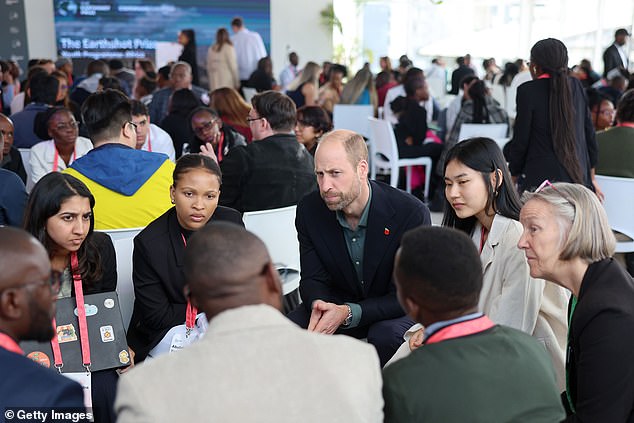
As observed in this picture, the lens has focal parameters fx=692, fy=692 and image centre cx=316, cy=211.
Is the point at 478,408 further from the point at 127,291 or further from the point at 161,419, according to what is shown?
the point at 127,291

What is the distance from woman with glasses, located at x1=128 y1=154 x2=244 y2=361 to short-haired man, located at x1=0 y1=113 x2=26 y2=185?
1.97 meters

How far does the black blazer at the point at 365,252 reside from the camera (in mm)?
2688

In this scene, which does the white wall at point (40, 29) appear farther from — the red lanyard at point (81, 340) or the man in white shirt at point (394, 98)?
the red lanyard at point (81, 340)

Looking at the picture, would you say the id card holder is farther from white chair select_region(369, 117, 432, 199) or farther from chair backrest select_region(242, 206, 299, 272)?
white chair select_region(369, 117, 432, 199)

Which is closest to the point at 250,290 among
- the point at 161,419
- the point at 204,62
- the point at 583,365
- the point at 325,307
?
the point at 161,419

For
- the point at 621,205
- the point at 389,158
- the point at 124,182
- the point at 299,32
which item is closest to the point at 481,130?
the point at 389,158

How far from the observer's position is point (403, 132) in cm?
702

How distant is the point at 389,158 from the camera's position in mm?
6910

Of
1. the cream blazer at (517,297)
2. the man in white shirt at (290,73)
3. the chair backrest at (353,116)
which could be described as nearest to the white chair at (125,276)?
the cream blazer at (517,297)

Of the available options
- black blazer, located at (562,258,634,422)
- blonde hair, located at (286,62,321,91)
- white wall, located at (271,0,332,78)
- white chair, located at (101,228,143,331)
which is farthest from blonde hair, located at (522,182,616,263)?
white wall, located at (271,0,332,78)

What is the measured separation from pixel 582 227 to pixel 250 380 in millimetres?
1186

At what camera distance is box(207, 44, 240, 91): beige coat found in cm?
1134

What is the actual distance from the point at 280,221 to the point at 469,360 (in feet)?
6.14

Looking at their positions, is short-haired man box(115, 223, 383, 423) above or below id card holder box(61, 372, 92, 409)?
above
